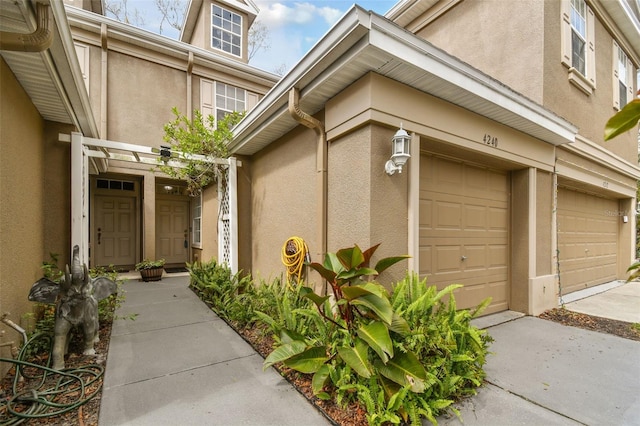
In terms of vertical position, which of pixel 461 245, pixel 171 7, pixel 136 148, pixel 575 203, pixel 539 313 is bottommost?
pixel 539 313

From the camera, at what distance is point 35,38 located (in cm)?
217

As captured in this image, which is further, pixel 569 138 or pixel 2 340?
pixel 569 138

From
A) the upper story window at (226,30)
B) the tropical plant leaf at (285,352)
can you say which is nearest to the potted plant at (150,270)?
the tropical plant leaf at (285,352)

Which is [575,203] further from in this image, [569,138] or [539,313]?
[539,313]

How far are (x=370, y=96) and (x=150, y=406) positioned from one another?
10.8 feet

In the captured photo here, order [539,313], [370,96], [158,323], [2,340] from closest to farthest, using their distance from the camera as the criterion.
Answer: [2,340] < [370,96] < [158,323] < [539,313]

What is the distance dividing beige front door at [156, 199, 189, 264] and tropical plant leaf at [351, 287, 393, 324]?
316 inches

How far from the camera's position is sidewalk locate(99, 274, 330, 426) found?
2100mm

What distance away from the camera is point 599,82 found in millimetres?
6242

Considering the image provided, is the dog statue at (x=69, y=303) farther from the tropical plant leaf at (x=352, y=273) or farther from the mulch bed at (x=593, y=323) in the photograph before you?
the mulch bed at (x=593, y=323)

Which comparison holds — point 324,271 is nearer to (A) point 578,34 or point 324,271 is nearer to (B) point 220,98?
(A) point 578,34

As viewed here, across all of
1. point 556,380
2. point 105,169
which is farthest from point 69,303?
point 105,169

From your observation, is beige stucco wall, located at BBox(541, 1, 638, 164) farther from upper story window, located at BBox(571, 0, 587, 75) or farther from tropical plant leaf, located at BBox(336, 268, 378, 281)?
tropical plant leaf, located at BBox(336, 268, 378, 281)

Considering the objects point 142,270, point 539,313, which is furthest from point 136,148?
point 539,313
